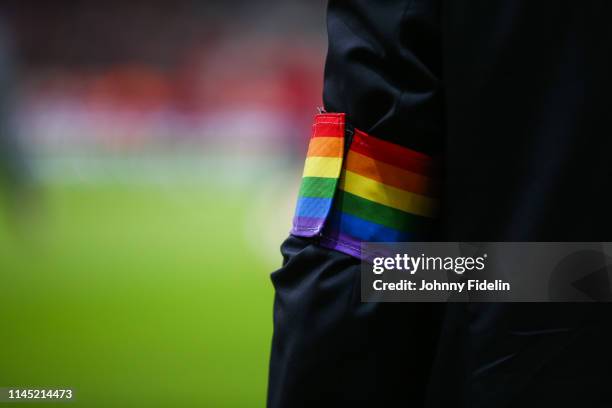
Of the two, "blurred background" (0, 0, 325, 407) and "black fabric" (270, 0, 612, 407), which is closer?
"black fabric" (270, 0, 612, 407)

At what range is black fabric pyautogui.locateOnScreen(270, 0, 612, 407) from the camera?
634 millimetres

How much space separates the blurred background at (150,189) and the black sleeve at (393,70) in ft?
4.70

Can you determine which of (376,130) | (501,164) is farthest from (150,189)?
(501,164)

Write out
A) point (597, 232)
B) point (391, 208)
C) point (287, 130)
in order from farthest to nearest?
point (287, 130) → point (391, 208) → point (597, 232)

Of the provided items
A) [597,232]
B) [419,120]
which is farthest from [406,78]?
[597,232]

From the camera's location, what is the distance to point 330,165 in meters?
0.75

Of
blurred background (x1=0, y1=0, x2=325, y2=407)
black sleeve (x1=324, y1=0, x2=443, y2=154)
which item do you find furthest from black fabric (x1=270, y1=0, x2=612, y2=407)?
blurred background (x1=0, y1=0, x2=325, y2=407)

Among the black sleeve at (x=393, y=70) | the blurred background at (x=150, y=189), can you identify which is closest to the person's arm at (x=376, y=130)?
the black sleeve at (x=393, y=70)

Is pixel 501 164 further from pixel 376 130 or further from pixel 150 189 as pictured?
pixel 150 189

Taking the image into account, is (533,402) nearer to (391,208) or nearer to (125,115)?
(391,208)

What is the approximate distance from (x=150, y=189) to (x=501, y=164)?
1.68 m

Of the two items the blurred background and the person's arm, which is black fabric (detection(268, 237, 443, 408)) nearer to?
the person's arm

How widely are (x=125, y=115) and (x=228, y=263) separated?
519 millimetres

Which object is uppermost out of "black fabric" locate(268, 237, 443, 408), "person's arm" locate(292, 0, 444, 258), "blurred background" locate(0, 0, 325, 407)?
"blurred background" locate(0, 0, 325, 407)
